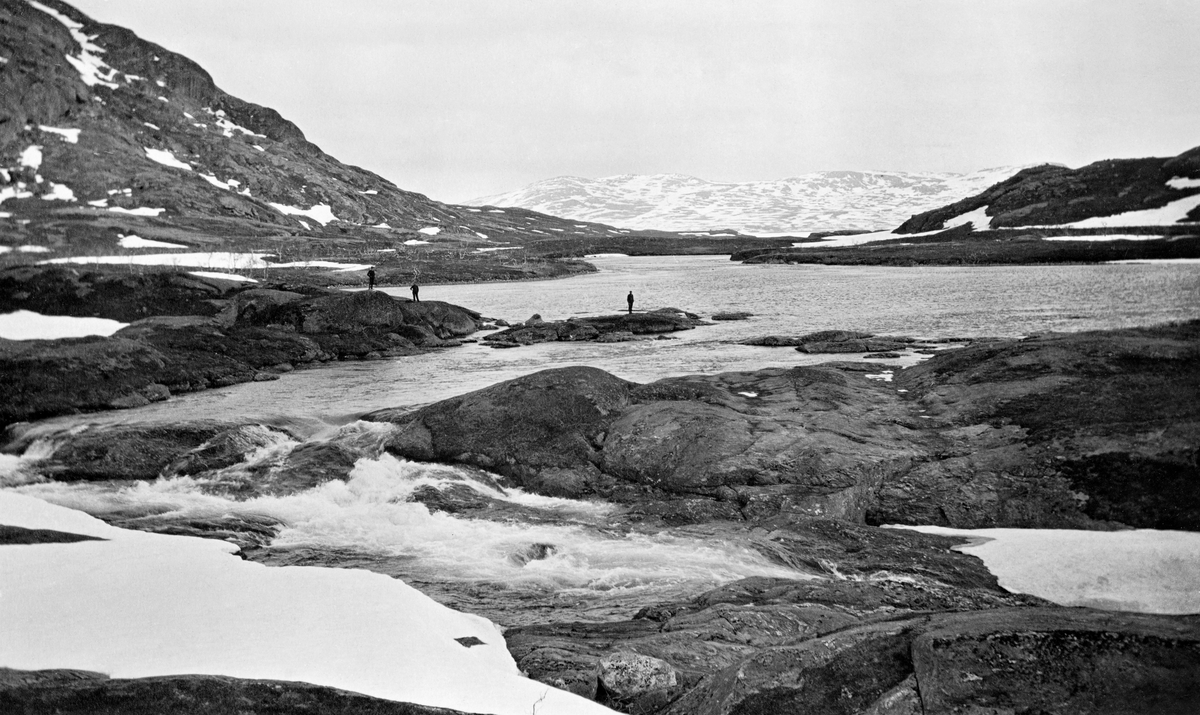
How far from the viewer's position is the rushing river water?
44.0 feet

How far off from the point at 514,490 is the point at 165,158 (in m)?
181

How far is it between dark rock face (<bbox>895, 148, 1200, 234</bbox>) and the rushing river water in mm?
42040

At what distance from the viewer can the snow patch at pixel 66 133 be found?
150000 mm

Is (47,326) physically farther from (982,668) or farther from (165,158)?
(165,158)

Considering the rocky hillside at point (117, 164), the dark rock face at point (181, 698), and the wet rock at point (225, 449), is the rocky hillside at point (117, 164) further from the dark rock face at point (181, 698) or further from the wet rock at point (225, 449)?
the dark rock face at point (181, 698)

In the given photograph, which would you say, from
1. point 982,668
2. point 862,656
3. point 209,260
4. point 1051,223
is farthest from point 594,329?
point 1051,223

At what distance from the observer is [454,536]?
51.9 ft

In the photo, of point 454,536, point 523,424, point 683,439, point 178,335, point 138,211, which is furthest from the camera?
point 138,211

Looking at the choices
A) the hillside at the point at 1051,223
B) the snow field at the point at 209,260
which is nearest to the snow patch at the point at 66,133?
the snow field at the point at 209,260

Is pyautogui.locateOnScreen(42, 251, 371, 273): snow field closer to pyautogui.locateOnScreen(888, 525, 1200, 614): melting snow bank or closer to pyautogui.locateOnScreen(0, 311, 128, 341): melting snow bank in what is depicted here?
pyautogui.locateOnScreen(0, 311, 128, 341): melting snow bank

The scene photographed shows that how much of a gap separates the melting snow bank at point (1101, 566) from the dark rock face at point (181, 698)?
10.2 m

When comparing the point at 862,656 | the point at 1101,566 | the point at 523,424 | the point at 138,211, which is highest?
the point at 138,211

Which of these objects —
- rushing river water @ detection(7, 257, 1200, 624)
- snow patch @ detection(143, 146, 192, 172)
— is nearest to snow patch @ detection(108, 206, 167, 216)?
snow patch @ detection(143, 146, 192, 172)

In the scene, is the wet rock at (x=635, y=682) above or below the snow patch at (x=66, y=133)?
below
